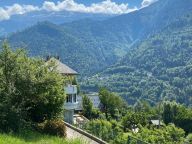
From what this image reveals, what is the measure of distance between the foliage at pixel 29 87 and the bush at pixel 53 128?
87cm

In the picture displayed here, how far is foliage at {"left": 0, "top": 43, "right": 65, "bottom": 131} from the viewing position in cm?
3603

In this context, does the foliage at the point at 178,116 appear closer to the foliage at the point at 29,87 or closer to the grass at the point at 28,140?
the foliage at the point at 29,87

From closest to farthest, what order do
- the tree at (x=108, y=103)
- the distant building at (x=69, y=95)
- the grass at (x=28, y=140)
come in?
the grass at (x=28, y=140) → the distant building at (x=69, y=95) → the tree at (x=108, y=103)

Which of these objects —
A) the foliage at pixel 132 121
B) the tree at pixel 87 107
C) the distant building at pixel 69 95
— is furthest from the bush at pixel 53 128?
the tree at pixel 87 107

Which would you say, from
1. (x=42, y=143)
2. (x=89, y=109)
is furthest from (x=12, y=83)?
(x=89, y=109)

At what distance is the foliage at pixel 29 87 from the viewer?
36.0 m

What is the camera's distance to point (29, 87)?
36.2m

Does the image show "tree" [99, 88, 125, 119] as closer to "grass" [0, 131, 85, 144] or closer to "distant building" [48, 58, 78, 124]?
"distant building" [48, 58, 78, 124]

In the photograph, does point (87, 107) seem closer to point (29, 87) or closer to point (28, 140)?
point (29, 87)

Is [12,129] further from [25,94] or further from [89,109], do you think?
[89,109]

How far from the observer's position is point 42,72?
37.6 m

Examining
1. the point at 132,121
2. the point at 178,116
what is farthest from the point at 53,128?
the point at 178,116

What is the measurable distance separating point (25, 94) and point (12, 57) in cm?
286

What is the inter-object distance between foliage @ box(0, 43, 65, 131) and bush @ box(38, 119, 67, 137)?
866 mm
